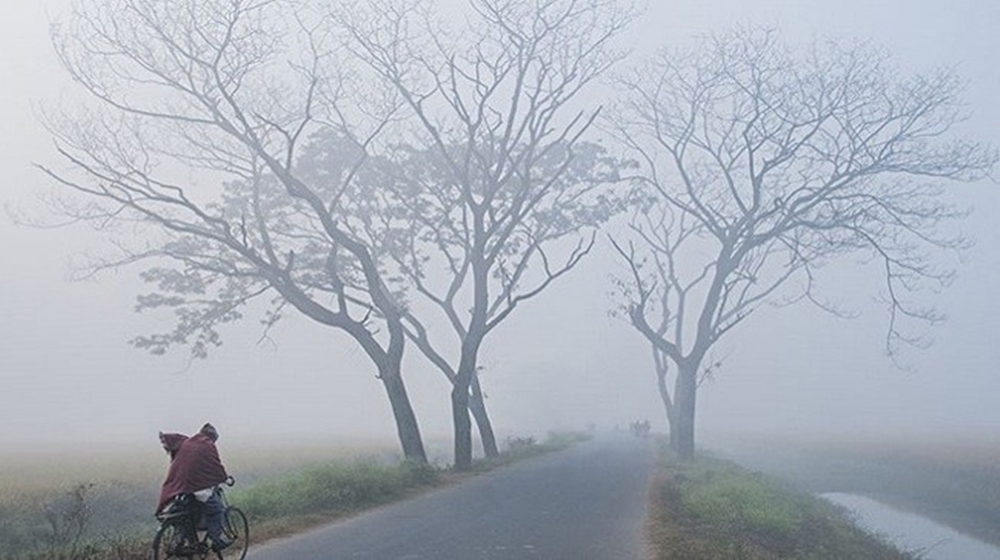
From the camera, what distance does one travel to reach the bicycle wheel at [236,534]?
12.0 meters

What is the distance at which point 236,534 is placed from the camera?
12516mm

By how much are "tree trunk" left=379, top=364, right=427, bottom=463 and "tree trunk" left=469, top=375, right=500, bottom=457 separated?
28.9 ft

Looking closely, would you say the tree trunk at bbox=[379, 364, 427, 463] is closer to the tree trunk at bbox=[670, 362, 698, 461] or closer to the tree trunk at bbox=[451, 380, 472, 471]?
the tree trunk at bbox=[451, 380, 472, 471]

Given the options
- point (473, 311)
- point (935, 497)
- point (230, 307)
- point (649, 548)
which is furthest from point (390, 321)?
point (935, 497)

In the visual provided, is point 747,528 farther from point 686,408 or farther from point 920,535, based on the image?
point 686,408

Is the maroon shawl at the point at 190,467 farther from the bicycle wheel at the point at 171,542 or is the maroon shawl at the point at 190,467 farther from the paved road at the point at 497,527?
the paved road at the point at 497,527

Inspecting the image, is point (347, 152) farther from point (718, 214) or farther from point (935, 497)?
point (935, 497)

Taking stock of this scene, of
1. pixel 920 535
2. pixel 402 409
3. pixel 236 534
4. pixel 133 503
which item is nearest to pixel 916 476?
pixel 920 535

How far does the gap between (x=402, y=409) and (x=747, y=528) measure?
A: 12304mm

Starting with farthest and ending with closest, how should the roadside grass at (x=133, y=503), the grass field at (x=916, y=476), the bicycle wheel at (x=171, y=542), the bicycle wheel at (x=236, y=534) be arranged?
the grass field at (x=916, y=476) → the roadside grass at (x=133, y=503) → the bicycle wheel at (x=236, y=534) → the bicycle wheel at (x=171, y=542)

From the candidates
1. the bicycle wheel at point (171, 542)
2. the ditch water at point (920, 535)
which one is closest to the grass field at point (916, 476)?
the ditch water at point (920, 535)

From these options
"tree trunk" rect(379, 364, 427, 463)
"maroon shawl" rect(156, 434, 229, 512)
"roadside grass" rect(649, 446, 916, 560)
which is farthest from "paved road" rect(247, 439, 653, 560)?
"tree trunk" rect(379, 364, 427, 463)

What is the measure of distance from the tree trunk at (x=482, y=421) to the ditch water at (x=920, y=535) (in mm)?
12442

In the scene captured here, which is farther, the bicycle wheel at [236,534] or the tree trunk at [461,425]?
the tree trunk at [461,425]
